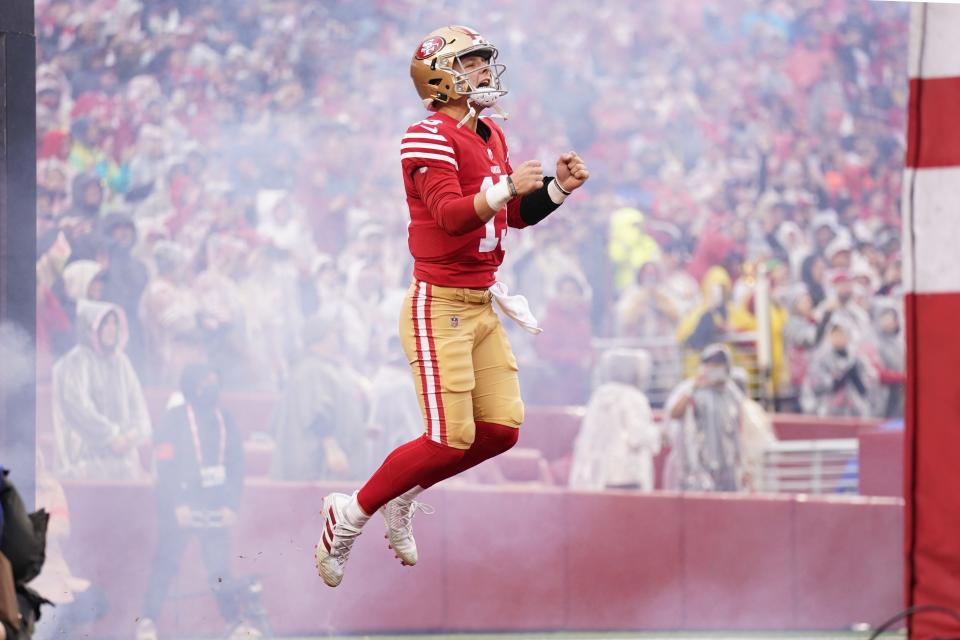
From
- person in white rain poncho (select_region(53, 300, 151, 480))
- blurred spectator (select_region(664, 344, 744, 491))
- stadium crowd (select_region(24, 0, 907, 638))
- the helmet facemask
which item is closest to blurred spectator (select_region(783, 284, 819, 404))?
stadium crowd (select_region(24, 0, 907, 638))

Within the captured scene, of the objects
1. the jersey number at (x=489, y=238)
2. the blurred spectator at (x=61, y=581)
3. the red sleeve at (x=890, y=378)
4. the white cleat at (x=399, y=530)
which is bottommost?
the blurred spectator at (x=61, y=581)

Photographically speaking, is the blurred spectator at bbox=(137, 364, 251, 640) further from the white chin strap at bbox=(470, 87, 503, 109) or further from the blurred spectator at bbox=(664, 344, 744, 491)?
the white chin strap at bbox=(470, 87, 503, 109)

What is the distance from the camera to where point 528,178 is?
138 inches

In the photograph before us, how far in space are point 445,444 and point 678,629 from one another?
3821 millimetres

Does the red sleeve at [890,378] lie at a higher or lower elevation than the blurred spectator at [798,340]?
lower

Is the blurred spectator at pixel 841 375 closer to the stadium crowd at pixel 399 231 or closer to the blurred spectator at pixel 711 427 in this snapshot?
the stadium crowd at pixel 399 231

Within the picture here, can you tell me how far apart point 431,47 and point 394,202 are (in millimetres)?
5283

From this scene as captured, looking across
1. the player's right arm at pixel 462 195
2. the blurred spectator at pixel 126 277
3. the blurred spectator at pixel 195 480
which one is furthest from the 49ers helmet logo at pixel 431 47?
the blurred spectator at pixel 126 277

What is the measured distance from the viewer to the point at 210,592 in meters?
6.54

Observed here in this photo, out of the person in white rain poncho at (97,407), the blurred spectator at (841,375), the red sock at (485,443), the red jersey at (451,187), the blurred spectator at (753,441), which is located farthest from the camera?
the blurred spectator at (841,375)

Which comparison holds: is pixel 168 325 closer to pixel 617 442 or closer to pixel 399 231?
pixel 399 231

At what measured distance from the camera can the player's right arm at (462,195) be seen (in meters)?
3.52

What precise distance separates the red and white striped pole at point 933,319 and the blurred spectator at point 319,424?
3.80 metres

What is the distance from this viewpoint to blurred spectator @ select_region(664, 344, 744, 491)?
7.76m
